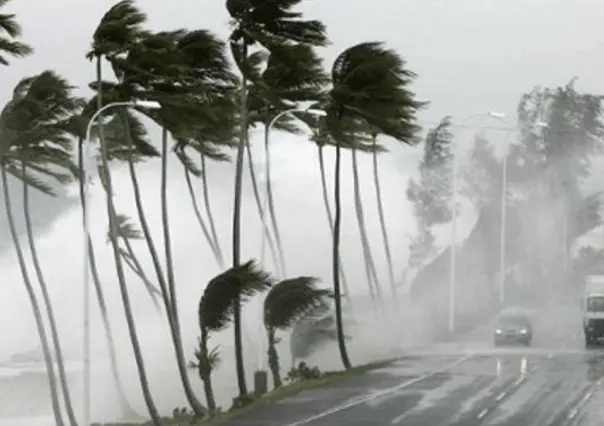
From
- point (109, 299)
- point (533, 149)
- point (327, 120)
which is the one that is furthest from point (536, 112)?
point (327, 120)

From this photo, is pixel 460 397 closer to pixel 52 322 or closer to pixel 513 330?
pixel 52 322

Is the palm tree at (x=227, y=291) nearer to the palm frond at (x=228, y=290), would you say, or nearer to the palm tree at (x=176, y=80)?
the palm frond at (x=228, y=290)

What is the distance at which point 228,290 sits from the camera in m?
28.4

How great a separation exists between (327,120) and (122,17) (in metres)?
9.08

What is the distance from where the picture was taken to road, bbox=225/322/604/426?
2632cm

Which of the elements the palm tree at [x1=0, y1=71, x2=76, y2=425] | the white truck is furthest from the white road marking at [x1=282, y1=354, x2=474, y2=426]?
the white truck

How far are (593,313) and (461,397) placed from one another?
2022 centimetres

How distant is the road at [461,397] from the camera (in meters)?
26.3

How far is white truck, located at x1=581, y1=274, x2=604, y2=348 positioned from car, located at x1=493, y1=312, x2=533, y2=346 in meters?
2.56

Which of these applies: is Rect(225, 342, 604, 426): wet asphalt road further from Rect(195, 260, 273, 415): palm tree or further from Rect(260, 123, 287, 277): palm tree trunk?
Rect(260, 123, 287, 277): palm tree trunk

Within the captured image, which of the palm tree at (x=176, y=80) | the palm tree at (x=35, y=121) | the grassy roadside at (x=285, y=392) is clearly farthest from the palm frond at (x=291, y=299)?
the palm tree at (x=35, y=121)

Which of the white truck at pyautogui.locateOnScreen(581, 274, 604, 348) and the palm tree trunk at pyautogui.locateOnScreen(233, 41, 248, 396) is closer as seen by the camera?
the palm tree trunk at pyautogui.locateOnScreen(233, 41, 248, 396)

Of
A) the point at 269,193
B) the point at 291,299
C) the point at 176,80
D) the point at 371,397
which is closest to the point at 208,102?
the point at 176,80

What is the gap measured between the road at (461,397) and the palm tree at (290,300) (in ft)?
7.27
